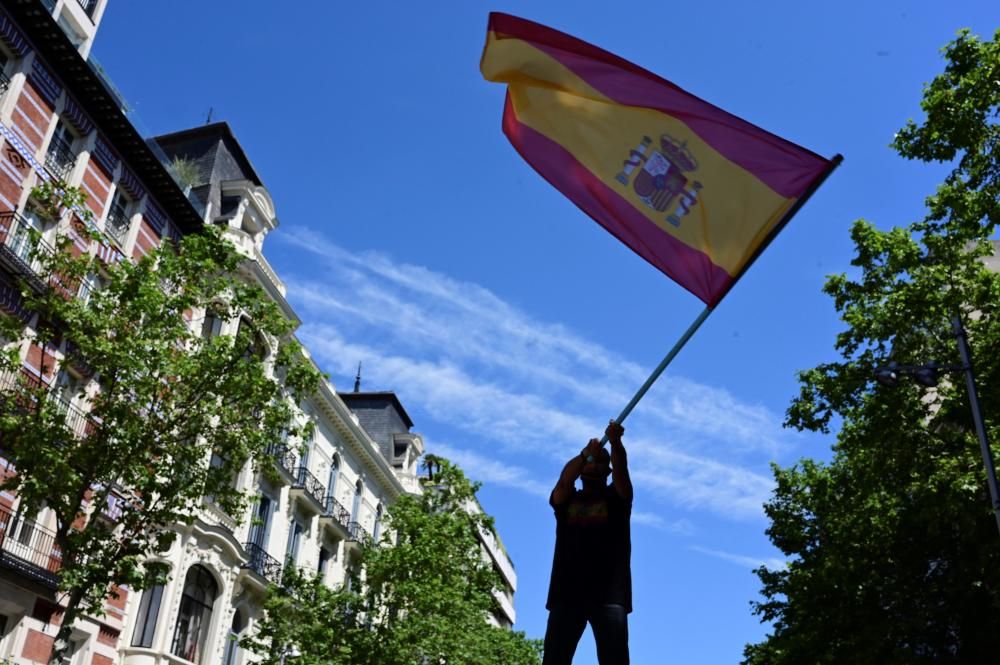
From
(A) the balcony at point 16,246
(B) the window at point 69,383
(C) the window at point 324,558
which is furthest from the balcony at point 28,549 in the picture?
(C) the window at point 324,558

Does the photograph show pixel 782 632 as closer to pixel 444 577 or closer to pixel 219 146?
pixel 444 577

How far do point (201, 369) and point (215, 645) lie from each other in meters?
15.2

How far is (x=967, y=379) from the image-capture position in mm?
16234

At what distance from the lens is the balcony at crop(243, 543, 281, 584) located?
106 feet

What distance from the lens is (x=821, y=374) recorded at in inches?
838

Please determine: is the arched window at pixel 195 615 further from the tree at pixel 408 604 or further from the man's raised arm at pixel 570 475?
the man's raised arm at pixel 570 475

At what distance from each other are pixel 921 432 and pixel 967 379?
12.9ft

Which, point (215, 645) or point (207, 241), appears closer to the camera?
point (207, 241)

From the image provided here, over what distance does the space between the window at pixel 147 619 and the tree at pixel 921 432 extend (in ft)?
60.5

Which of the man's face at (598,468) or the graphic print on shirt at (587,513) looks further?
the man's face at (598,468)

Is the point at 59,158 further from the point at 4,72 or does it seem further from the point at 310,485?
the point at 310,485

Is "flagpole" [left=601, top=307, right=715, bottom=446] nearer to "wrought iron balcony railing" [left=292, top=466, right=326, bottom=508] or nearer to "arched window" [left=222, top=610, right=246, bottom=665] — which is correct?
"arched window" [left=222, top=610, right=246, bottom=665]

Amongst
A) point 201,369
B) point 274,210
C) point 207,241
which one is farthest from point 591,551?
point 274,210

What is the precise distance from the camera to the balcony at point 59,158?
2359cm
